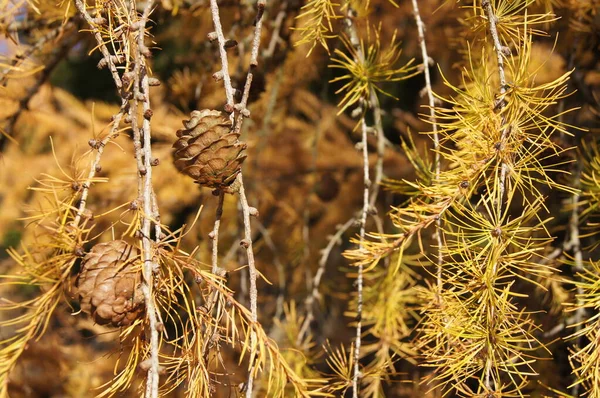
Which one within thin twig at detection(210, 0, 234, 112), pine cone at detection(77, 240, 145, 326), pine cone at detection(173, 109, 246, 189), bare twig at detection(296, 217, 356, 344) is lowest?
bare twig at detection(296, 217, 356, 344)

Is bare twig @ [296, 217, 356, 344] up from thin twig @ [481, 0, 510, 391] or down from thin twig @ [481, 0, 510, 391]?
down

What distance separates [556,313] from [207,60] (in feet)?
2.41

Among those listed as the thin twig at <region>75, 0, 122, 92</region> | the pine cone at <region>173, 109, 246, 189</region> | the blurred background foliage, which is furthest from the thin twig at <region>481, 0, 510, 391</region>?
the thin twig at <region>75, 0, 122, 92</region>

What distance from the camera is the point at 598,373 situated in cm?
52

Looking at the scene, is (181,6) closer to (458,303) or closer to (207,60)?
(207,60)

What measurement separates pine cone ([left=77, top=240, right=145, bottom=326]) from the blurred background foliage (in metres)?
0.10

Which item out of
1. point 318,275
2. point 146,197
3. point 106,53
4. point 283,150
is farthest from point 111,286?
point 283,150

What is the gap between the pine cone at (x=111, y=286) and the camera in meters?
0.50

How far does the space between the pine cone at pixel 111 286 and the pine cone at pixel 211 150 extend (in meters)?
0.09

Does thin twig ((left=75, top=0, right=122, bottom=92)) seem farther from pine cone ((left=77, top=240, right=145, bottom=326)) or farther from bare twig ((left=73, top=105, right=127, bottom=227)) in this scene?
pine cone ((left=77, top=240, right=145, bottom=326))

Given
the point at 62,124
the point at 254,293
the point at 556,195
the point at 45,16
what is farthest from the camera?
the point at 62,124

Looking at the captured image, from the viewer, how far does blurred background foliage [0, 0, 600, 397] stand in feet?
2.65

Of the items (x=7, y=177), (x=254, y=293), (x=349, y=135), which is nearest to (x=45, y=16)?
(x=254, y=293)

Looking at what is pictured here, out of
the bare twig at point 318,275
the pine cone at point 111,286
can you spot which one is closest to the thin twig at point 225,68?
the pine cone at point 111,286
